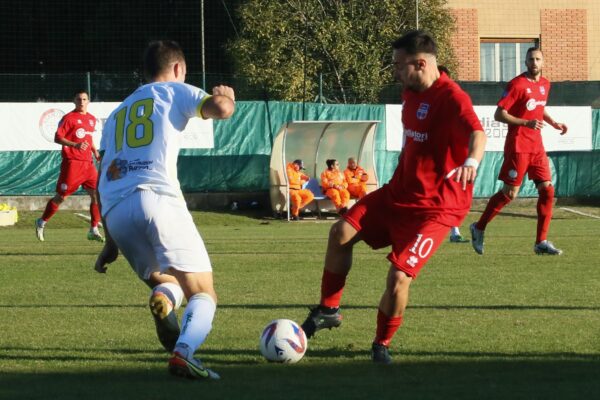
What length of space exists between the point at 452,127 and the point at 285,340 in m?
1.56

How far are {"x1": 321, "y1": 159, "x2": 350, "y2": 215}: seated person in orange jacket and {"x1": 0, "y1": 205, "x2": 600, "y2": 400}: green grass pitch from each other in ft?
34.7

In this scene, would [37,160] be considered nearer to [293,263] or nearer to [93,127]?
[93,127]

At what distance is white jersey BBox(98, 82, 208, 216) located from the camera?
5953 mm

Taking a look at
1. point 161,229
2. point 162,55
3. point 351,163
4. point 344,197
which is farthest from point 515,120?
point 351,163

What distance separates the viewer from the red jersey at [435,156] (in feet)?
21.9

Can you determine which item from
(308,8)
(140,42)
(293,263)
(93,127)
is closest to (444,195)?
(293,263)

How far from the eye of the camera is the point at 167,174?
5977 millimetres

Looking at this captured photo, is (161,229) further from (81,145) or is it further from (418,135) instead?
(81,145)

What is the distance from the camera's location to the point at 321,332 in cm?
771

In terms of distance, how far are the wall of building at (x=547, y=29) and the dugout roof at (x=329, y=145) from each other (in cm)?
675

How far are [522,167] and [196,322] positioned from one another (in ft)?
26.6

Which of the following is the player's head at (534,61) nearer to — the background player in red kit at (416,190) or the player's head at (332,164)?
the background player in red kit at (416,190)

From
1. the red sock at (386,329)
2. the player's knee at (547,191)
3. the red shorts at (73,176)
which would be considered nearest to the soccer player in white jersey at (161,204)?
the red sock at (386,329)

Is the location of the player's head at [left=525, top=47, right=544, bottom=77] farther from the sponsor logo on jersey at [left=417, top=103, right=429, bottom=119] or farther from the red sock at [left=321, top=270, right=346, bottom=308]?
the red sock at [left=321, top=270, right=346, bottom=308]
